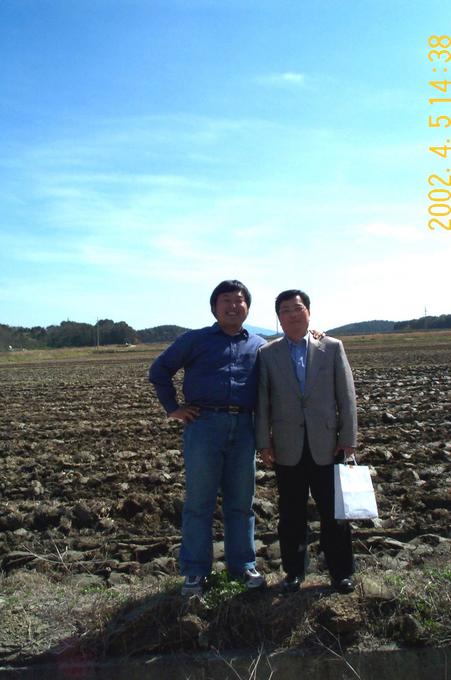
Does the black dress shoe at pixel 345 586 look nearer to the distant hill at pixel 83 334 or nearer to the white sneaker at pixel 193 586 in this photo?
the white sneaker at pixel 193 586

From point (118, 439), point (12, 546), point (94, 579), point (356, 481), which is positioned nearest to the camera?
point (356, 481)

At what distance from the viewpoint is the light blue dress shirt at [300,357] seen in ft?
13.4

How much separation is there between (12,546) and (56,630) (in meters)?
1.81

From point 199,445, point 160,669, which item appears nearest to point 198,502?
point 199,445

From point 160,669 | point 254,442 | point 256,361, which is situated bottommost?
point 160,669

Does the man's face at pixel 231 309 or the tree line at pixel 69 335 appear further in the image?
the tree line at pixel 69 335

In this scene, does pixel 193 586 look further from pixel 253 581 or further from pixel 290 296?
pixel 290 296

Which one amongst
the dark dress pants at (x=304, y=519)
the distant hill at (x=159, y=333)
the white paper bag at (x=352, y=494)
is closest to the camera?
the white paper bag at (x=352, y=494)

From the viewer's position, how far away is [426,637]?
11.6ft

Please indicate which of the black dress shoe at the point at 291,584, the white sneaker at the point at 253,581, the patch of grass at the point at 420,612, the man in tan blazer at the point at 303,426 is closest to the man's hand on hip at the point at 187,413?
the man in tan blazer at the point at 303,426

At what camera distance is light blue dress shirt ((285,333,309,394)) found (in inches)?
161

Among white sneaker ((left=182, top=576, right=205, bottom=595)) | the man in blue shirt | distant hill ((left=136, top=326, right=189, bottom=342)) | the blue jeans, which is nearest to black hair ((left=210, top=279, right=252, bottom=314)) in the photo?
the man in blue shirt

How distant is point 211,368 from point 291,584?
1.49 meters

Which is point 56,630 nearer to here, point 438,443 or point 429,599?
point 429,599
